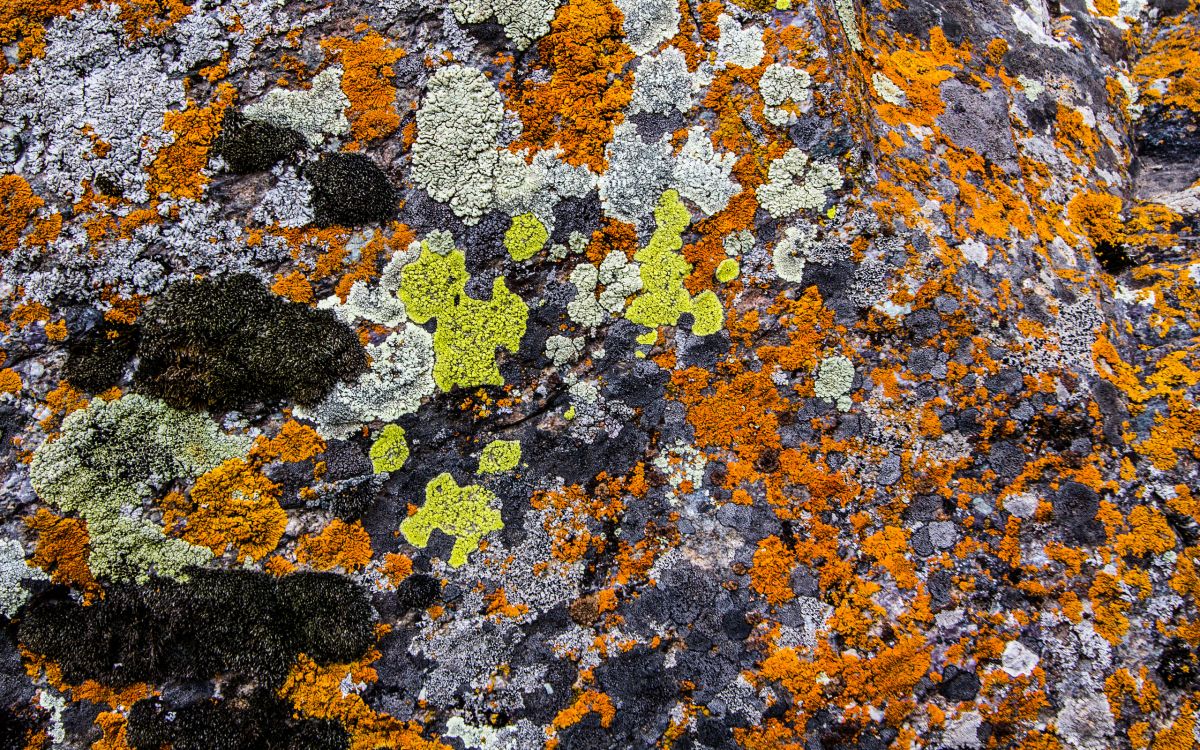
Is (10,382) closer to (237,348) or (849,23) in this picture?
(237,348)

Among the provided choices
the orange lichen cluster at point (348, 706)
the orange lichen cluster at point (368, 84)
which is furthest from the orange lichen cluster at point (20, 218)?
the orange lichen cluster at point (348, 706)

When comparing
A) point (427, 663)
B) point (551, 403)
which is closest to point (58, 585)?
point (427, 663)

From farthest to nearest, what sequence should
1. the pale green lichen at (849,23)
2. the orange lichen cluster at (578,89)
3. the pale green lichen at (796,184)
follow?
1. the pale green lichen at (849,23)
2. the orange lichen cluster at (578,89)
3. the pale green lichen at (796,184)

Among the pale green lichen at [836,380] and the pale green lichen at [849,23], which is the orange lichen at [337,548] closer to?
the pale green lichen at [836,380]

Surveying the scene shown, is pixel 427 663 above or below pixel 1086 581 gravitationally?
below

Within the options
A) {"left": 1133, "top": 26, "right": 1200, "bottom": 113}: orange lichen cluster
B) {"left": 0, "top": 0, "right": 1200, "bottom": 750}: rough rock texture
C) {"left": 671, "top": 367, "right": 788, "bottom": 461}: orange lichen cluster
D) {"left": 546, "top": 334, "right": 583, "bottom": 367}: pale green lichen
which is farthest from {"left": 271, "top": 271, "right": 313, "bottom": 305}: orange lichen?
{"left": 1133, "top": 26, "right": 1200, "bottom": 113}: orange lichen cluster

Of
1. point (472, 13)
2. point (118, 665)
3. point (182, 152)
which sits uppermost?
point (472, 13)

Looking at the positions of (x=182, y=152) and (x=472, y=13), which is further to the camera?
(x=472, y=13)

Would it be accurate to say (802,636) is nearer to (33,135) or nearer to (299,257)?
(299,257)
